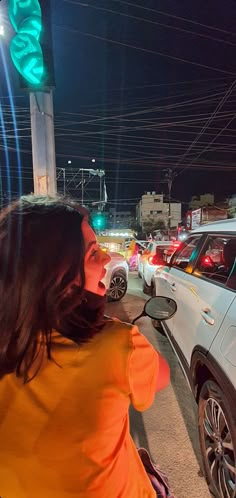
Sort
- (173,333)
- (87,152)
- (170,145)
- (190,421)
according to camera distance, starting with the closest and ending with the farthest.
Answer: (190,421)
(173,333)
(170,145)
(87,152)

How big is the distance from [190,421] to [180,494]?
0.92m

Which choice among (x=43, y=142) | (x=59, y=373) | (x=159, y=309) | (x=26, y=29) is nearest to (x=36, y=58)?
(x=26, y=29)

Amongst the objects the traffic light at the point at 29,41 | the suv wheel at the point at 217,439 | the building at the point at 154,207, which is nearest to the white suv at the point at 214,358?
the suv wheel at the point at 217,439

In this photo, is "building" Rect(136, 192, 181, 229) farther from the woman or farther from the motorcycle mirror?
the woman

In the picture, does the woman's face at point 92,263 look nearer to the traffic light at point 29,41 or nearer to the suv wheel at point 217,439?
the suv wheel at point 217,439

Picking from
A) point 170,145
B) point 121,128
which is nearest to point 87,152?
point 170,145

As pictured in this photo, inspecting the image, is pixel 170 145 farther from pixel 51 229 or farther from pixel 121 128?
pixel 51 229

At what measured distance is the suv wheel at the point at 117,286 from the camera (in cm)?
884

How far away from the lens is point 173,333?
Result: 12.6ft

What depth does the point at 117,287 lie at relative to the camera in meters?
8.92

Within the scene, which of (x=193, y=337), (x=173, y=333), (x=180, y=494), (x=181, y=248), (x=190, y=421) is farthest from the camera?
(x=181, y=248)

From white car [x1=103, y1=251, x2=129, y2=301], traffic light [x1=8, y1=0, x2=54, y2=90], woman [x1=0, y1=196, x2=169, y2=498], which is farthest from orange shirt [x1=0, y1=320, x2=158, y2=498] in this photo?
white car [x1=103, y1=251, x2=129, y2=301]

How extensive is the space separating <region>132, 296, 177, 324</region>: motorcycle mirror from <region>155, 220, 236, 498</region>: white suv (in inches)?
17.9

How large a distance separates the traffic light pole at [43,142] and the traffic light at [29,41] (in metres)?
1.44
